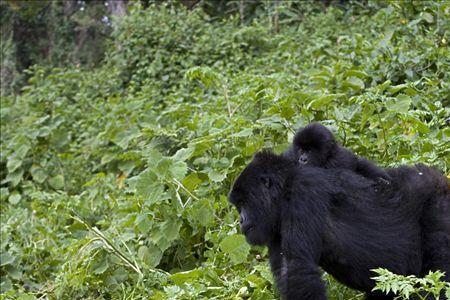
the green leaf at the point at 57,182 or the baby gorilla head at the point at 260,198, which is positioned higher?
the baby gorilla head at the point at 260,198

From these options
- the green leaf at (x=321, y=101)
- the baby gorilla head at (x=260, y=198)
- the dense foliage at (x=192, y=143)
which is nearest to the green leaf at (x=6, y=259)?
the dense foliage at (x=192, y=143)

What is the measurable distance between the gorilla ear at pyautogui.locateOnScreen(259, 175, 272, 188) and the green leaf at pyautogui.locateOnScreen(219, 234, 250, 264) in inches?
34.7

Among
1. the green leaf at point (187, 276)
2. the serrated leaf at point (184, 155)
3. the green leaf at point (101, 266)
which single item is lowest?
the green leaf at point (101, 266)

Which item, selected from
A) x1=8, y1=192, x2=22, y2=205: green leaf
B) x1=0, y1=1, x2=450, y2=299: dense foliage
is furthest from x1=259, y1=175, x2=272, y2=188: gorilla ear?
x1=8, y1=192, x2=22, y2=205: green leaf

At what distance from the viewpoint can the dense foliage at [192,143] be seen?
199 inches

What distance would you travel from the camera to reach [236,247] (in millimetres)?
4570

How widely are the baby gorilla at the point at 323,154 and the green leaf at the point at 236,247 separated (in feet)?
2.08

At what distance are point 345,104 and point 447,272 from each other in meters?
2.89

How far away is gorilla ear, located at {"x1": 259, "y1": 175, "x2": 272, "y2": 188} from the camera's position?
12.2 ft

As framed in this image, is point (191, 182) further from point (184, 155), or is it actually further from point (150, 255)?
point (150, 255)

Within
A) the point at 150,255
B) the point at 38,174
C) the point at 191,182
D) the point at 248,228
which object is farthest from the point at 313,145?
the point at 38,174

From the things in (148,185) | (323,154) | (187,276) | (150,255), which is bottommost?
(150,255)

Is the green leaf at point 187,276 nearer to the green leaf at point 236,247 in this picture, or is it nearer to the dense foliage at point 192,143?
the dense foliage at point 192,143

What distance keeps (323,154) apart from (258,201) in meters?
0.67
